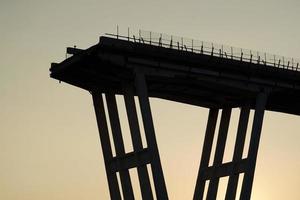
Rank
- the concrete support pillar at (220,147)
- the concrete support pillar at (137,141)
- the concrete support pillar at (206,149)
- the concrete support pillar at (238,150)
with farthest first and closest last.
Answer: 1. the concrete support pillar at (206,149)
2. the concrete support pillar at (220,147)
3. the concrete support pillar at (238,150)
4. the concrete support pillar at (137,141)

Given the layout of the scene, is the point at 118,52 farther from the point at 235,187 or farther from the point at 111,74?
the point at 235,187

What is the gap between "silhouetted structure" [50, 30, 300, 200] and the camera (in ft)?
225

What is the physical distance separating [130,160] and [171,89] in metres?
9.82

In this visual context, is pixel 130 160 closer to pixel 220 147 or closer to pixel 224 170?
pixel 224 170

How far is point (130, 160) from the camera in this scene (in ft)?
233

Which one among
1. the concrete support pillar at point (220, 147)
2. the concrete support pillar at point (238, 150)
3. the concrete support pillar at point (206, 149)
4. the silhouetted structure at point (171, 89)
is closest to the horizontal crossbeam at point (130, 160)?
the silhouetted structure at point (171, 89)

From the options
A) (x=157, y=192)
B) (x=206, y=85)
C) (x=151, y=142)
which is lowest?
(x=157, y=192)

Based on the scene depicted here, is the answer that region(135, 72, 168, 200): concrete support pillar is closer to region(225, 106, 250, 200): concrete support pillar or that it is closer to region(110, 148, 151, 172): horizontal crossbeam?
region(110, 148, 151, 172): horizontal crossbeam

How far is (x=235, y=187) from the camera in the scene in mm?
77188

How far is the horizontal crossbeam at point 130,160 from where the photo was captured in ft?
225

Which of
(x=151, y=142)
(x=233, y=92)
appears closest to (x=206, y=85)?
(x=233, y=92)

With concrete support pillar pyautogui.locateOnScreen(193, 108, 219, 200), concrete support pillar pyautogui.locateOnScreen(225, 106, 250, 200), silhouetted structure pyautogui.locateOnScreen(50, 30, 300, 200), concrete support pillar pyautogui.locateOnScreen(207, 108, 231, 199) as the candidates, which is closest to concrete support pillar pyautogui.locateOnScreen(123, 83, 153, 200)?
silhouetted structure pyautogui.locateOnScreen(50, 30, 300, 200)

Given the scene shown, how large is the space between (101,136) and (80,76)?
20.4ft

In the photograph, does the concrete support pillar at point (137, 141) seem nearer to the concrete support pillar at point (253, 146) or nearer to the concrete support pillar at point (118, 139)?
the concrete support pillar at point (118, 139)
